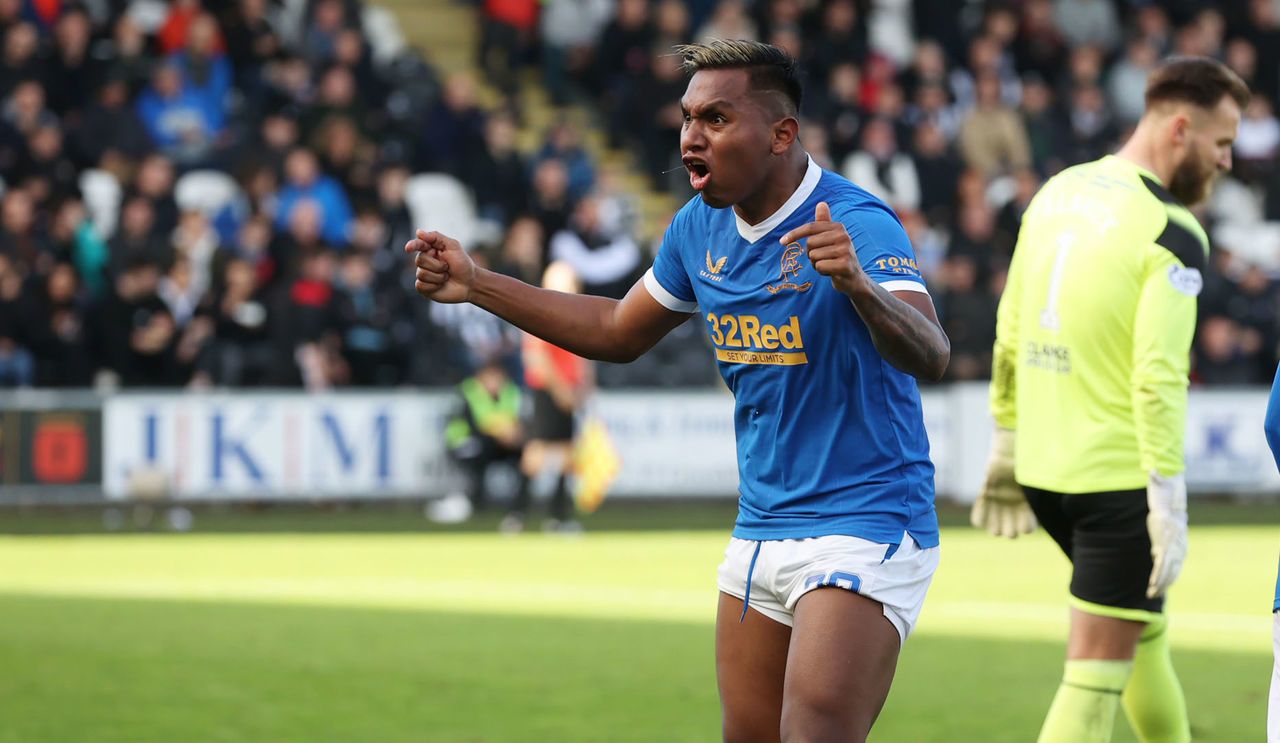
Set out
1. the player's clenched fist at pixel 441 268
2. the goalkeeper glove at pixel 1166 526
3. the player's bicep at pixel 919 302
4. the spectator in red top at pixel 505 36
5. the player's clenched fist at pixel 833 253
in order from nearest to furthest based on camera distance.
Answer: the player's clenched fist at pixel 833 253 → the player's bicep at pixel 919 302 → the player's clenched fist at pixel 441 268 → the goalkeeper glove at pixel 1166 526 → the spectator in red top at pixel 505 36

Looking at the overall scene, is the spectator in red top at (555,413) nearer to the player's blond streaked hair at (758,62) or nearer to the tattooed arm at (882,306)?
the player's blond streaked hair at (758,62)

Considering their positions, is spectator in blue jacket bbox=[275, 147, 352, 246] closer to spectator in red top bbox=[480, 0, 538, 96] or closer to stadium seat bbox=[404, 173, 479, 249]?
stadium seat bbox=[404, 173, 479, 249]

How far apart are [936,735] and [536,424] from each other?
1007cm

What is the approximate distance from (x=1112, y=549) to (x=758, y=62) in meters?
1.91

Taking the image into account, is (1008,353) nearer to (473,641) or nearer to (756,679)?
(756,679)

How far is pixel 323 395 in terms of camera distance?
18547mm

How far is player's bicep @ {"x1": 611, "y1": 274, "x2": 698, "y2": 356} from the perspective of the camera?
5.25 m

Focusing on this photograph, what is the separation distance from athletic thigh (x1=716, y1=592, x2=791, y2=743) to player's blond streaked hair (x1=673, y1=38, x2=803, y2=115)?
50.6 inches

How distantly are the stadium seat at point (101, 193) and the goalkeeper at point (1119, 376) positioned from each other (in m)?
14.9

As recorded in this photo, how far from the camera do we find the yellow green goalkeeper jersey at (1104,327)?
556 centimetres

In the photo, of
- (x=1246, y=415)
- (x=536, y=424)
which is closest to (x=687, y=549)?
(x=536, y=424)

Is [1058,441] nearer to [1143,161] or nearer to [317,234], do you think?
[1143,161]

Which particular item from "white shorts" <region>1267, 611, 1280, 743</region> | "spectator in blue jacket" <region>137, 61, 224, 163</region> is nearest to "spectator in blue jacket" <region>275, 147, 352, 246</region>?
"spectator in blue jacket" <region>137, 61, 224, 163</region>

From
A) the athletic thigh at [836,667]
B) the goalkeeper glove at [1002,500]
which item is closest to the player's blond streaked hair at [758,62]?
the athletic thigh at [836,667]
